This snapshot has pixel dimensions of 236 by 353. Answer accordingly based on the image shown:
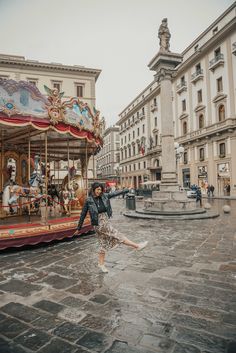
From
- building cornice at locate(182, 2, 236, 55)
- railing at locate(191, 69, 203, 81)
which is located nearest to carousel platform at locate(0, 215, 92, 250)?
building cornice at locate(182, 2, 236, 55)

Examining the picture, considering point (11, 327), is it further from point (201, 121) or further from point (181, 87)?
point (181, 87)

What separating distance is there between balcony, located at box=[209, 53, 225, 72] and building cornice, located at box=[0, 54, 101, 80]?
51.7ft

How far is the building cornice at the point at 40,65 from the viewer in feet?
104

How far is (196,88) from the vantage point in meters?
31.7

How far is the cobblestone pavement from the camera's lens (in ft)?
Result: 7.88

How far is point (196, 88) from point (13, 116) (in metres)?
30.4

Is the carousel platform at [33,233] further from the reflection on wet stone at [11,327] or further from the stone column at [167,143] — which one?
the stone column at [167,143]

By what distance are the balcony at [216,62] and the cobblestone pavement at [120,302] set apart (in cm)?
2700

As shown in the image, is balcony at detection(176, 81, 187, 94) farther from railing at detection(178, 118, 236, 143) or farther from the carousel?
the carousel

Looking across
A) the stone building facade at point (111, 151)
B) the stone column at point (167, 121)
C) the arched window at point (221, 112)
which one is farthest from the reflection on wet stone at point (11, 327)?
the stone building facade at point (111, 151)

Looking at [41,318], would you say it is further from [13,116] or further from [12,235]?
[13,116]

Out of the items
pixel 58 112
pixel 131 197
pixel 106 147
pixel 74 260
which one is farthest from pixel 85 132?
pixel 106 147

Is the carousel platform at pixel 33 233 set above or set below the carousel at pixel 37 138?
below

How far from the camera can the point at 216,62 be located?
2716 centimetres
